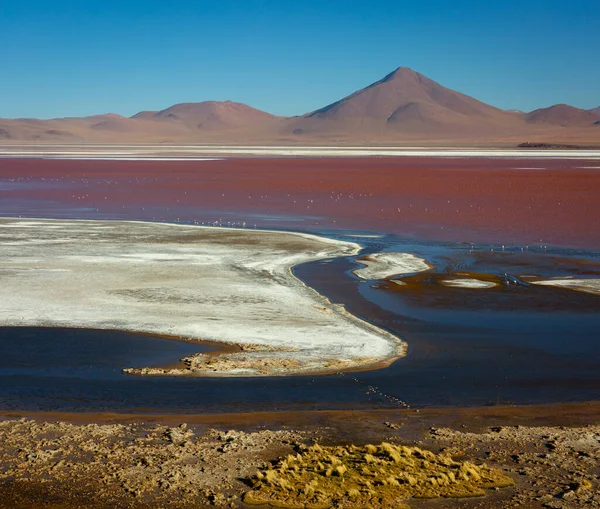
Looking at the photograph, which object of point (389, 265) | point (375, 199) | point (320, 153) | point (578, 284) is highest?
point (320, 153)

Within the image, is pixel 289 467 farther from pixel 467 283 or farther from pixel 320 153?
pixel 320 153

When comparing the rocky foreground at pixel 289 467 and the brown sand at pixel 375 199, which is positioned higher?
the brown sand at pixel 375 199

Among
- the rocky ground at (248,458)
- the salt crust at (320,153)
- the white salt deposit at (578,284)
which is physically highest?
the salt crust at (320,153)

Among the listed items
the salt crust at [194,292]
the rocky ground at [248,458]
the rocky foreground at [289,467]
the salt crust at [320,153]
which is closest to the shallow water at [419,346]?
the salt crust at [194,292]

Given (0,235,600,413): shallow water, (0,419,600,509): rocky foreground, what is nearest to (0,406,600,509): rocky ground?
(0,419,600,509): rocky foreground

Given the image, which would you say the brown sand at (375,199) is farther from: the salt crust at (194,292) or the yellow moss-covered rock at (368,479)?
the yellow moss-covered rock at (368,479)

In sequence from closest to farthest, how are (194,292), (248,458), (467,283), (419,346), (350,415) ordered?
1. (248,458)
2. (350,415)
3. (419,346)
4. (194,292)
5. (467,283)

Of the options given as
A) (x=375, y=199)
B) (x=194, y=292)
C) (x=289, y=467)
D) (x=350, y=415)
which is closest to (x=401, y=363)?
(x=350, y=415)
